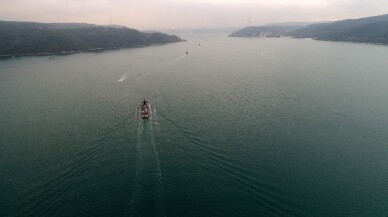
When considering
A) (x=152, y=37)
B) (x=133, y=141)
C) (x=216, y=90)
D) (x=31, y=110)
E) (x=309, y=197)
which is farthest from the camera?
(x=152, y=37)

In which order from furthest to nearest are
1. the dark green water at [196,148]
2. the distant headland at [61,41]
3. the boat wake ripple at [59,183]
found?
the distant headland at [61,41]
the dark green water at [196,148]
the boat wake ripple at [59,183]

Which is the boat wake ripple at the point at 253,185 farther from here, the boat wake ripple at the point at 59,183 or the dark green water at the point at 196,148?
the boat wake ripple at the point at 59,183

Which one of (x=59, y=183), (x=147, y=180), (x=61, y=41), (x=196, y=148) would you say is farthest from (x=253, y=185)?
(x=61, y=41)

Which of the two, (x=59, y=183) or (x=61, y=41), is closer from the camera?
(x=59, y=183)

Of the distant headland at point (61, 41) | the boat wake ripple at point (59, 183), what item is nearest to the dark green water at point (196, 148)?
the boat wake ripple at point (59, 183)

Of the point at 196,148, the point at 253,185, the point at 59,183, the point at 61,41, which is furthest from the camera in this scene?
the point at 61,41

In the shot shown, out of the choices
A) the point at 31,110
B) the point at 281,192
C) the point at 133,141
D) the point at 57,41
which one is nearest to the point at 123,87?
the point at 31,110

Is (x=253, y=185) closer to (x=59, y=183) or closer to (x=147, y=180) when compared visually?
(x=147, y=180)

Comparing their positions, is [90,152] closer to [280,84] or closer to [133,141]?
[133,141]

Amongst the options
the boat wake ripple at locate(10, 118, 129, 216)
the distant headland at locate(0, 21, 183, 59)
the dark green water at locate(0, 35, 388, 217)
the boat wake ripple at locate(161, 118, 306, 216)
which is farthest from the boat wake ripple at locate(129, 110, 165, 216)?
the distant headland at locate(0, 21, 183, 59)
